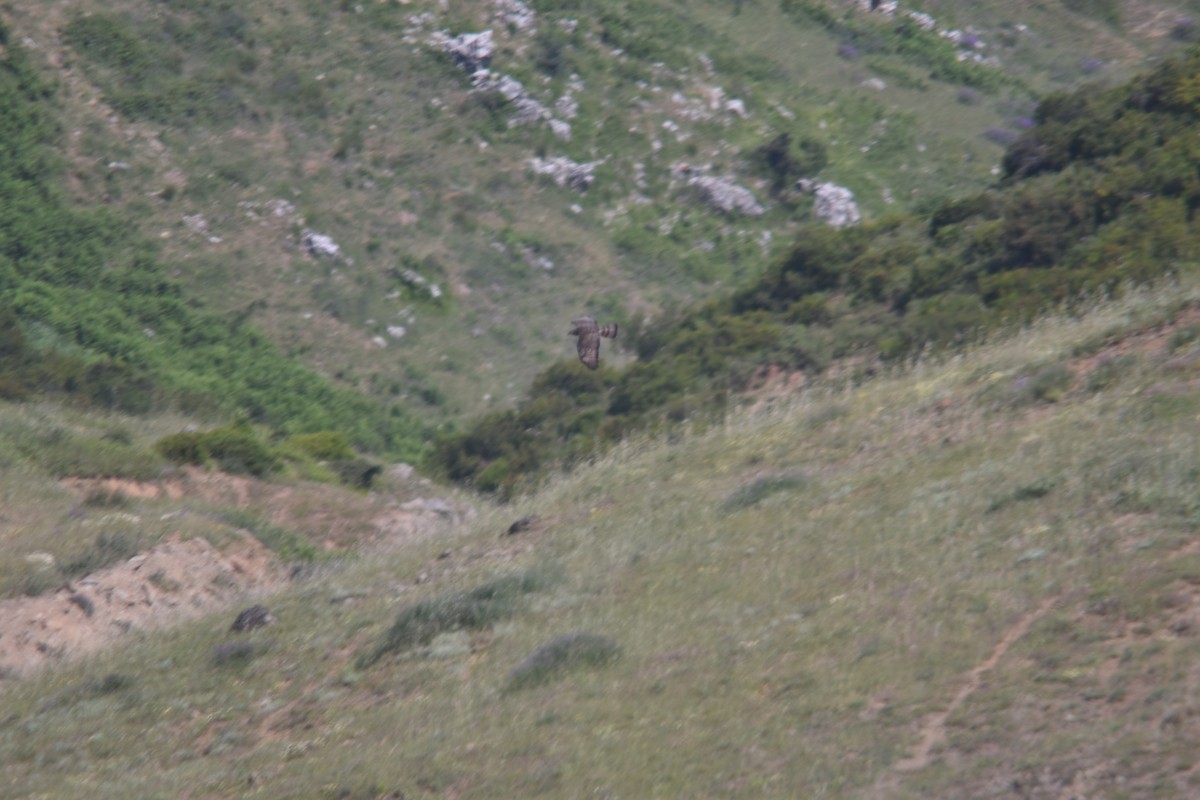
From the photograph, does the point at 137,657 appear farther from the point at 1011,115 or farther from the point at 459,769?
the point at 1011,115

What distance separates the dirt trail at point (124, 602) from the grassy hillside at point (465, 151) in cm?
1700

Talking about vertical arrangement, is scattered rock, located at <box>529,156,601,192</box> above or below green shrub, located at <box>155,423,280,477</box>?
above

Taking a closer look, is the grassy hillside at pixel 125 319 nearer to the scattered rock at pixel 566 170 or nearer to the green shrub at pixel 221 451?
the green shrub at pixel 221 451

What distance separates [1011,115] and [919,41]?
5.35 meters

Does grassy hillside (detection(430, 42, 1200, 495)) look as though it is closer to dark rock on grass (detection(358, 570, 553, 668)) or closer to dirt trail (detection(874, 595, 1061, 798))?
dark rock on grass (detection(358, 570, 553, 668))

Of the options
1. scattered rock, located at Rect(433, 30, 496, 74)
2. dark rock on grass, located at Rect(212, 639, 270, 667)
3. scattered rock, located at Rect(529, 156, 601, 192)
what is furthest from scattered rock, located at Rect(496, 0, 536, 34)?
dark rock on grass, located at Rect(212, 639, 270, 667)

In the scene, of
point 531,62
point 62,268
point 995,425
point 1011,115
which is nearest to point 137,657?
point 995,425

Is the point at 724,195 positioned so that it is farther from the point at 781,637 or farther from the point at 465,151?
the point at 781,637

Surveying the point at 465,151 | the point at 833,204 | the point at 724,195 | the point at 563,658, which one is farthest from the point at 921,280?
the point at 465,151

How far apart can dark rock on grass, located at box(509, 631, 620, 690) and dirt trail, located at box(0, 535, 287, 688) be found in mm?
6582

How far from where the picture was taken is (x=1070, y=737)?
7816mm

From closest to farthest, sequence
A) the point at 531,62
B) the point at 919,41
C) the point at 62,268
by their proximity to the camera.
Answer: the point at 62,268 < the point at 531,62 < the point at 919,41

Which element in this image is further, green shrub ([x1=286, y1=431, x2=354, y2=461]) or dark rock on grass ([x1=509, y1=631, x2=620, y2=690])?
green shrub ([x1=286, y1=431, x2=354, y2=461])

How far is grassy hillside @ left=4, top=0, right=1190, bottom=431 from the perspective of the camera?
3831cm
